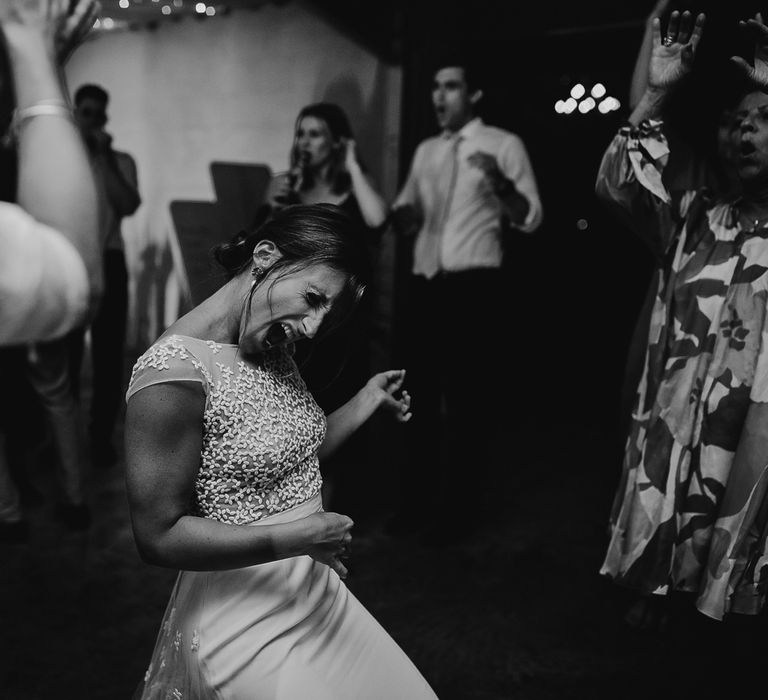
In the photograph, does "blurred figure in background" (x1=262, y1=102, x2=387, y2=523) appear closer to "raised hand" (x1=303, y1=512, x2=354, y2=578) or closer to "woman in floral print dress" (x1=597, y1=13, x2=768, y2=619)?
"woman in floral print dress" (x1=597, y1=13, x2=768, y2=619)

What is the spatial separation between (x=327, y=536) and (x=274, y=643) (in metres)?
0.23

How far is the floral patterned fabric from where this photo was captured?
1.83 meters

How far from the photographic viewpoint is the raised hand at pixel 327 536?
3.57 ft

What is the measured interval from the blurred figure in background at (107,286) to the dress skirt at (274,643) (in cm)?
265

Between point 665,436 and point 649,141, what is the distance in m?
0.80

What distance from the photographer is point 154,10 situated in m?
5.10

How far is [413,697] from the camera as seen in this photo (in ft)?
4.11

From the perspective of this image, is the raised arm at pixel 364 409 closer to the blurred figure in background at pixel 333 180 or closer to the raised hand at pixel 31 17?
the raised hand at pixel 31 17

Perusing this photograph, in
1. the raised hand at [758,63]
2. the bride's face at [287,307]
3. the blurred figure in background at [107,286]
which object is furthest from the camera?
the blurred figure in background at [107,286]

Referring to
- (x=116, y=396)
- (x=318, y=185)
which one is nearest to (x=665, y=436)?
(x=318, y=185)

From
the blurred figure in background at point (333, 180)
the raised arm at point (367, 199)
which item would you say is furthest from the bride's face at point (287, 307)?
the raised arm at point (367, 199)

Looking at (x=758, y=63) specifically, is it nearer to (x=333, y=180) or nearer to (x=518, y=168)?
(x=518, y=168)

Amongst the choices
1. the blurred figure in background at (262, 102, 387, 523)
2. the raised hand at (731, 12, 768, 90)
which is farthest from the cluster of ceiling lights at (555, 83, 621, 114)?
the raised hand at (731, 12, 768, 90)

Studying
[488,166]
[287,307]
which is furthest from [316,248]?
[488,166]
